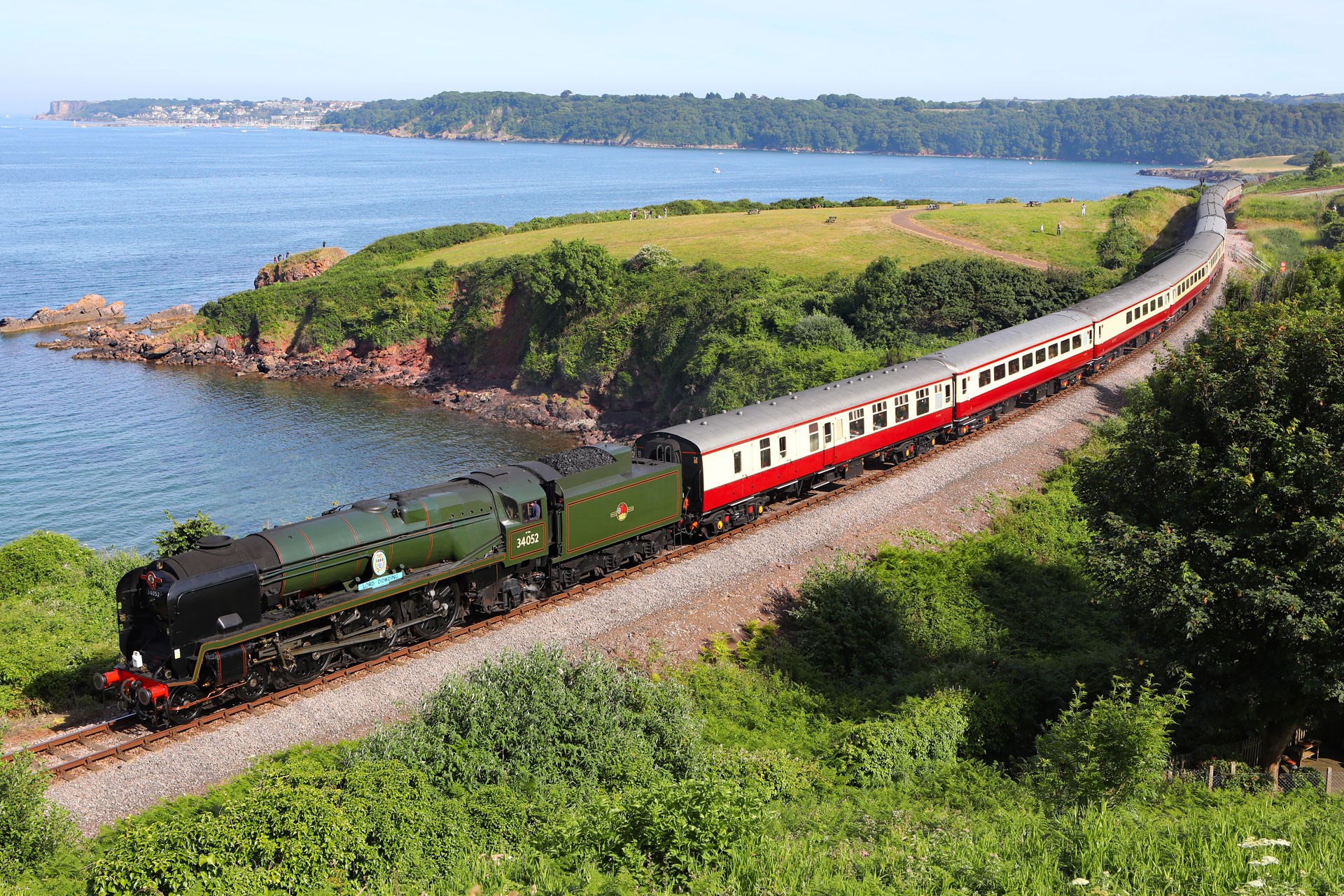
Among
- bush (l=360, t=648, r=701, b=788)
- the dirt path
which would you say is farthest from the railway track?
the dirt path

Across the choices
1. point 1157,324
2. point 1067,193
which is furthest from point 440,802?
point 1067,193

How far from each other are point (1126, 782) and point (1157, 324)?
137 feet

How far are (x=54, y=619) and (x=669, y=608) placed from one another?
14772 mm

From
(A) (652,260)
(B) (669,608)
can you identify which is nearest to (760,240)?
(A) (652,260)

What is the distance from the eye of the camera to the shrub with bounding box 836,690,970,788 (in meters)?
17.4

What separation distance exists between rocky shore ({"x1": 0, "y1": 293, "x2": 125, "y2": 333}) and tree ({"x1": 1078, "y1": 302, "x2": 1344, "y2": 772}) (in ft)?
305

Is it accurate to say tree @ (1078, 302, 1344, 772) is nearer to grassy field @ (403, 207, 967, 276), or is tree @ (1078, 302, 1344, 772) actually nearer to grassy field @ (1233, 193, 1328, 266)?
grassy field @ (403, 207, 967, 276)

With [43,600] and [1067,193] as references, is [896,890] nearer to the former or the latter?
[43,600]

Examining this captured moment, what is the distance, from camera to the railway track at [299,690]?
677 inches

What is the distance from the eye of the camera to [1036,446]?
3591 centimetres

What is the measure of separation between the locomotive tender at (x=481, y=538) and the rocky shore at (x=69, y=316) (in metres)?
81.0

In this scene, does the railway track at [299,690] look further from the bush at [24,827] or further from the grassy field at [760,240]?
the grassy field at [760,240]

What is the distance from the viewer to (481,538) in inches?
858

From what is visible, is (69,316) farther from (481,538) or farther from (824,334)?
(481,538)
